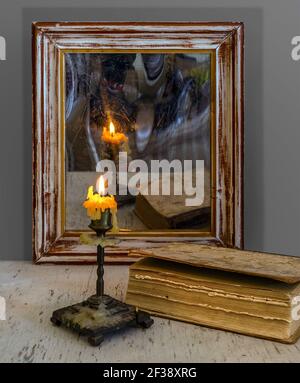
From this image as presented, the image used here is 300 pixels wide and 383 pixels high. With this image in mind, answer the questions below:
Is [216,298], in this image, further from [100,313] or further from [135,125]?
[135,125]

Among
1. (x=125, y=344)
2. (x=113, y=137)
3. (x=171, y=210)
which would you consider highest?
(x=113, y=137)

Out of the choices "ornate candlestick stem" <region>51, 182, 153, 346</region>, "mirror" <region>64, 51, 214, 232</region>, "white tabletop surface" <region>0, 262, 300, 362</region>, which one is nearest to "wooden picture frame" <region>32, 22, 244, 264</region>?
"mirror" <region>64, 51, 214, 232</region>

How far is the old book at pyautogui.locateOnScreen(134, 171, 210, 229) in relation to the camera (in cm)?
110

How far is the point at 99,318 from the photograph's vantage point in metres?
0.68

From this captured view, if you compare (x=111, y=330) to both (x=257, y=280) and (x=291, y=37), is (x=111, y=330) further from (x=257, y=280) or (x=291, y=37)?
(x=291, y=37)

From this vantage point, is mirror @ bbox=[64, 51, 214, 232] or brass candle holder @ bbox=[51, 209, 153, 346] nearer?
brass candle holder @ bbox=[51, 209, 153, 346]

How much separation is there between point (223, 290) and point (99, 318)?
18 cm

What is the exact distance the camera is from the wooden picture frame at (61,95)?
1101mm

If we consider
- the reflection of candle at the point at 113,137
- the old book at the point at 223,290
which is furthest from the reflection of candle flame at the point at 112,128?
the old book at the point at 223,290

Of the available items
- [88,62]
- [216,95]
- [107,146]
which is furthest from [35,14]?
[216,95]

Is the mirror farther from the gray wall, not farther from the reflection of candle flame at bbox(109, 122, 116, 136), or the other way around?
the gray wall

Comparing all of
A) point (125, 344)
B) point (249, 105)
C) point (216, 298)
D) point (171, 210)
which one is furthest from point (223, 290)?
point (249, 105)

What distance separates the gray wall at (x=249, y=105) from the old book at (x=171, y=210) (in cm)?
11

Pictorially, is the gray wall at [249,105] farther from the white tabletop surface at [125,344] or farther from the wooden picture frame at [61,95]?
the white tabletop surface at [125,344]
